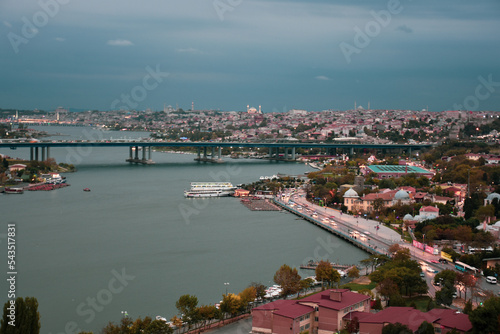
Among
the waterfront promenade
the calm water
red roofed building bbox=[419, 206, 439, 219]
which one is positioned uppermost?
red roofed building bbox=[419, 206, 439, 219]

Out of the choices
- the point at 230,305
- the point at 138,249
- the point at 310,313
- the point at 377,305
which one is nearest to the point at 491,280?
the point at 377,305

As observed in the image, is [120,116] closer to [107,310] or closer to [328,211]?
[328,211]

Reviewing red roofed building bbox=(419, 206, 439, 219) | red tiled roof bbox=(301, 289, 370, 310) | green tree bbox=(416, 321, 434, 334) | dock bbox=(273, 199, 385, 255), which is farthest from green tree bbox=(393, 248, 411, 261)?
red roofed building bbox=(419, 206, 439, 219)

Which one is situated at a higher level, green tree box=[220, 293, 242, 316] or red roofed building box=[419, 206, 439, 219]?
red roofed building box=[419, 206, 439, 219]

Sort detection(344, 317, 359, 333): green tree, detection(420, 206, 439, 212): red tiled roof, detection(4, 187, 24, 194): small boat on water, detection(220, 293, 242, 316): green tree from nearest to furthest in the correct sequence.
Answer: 1. detection(344, 317, 359, 333): green tree
2. detection(220, 293, 242, 316): green tree
3. detection(420, 206, 439, 212): red tiled roof
4. detection(4, 187, 24, 194): small boat on water

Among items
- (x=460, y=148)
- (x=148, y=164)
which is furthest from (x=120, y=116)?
(x=460, y=148)

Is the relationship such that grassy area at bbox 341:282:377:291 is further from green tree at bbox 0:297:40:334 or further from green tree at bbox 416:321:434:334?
green tree at bbox 0:297:40:334

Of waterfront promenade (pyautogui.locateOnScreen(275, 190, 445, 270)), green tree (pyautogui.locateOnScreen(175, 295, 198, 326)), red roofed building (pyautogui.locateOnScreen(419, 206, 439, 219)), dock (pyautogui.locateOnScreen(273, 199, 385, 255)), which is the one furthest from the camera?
red roofed building (pyautogui.locateOnScreen(419, 206, 439, 219))
